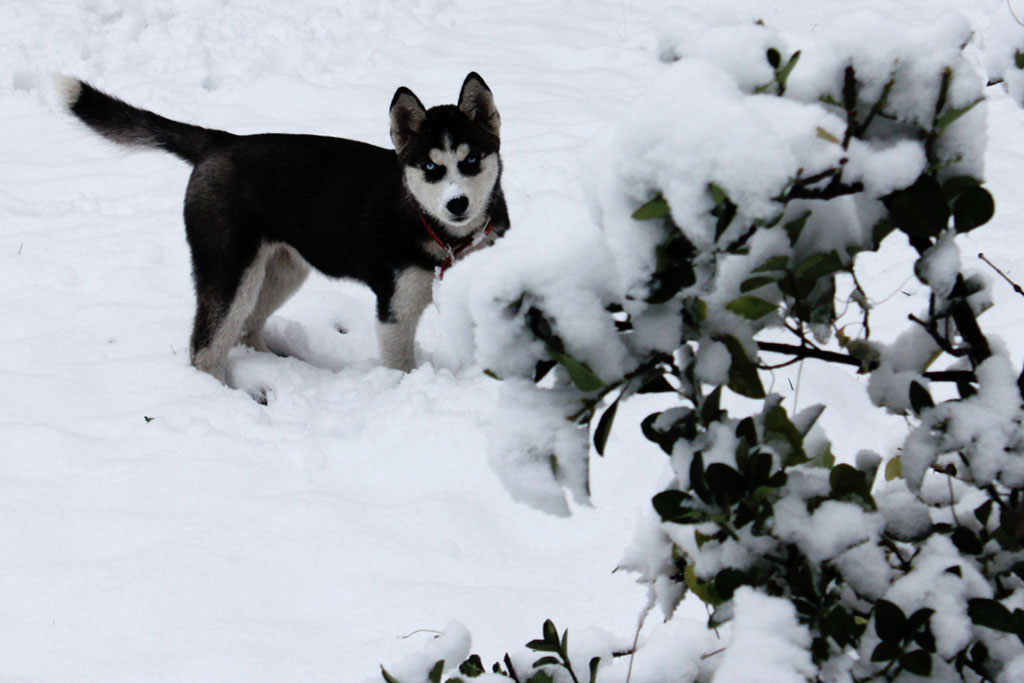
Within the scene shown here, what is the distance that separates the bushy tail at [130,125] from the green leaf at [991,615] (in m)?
4.08

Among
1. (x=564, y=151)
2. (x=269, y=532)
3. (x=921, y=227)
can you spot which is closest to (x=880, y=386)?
(x=921, y=227)

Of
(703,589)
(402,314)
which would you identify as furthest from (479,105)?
(703,589)

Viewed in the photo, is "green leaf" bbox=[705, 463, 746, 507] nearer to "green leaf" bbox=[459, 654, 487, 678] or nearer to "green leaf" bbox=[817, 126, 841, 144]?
"green leaf" bbox=[817, 126, 841, 144]

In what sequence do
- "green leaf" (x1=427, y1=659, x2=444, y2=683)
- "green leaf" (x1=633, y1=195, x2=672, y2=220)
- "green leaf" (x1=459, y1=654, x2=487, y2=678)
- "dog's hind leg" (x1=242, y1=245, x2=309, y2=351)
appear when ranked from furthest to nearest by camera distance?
1. "dog's hind leg" (x1=242, y1=245, x2=309, y2=351)
2. "green leaf" (x1=459, y1=654, x2=487, y2=678)
3. "green leaf" (x1=427, y1=659, x2=444, y2=683)
4. "green leaf" (x1=633, y1=195, x2=672, y2=220)

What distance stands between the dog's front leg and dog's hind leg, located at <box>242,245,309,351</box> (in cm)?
66

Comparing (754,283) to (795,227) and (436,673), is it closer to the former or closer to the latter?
(795,227)

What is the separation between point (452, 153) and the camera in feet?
13.8

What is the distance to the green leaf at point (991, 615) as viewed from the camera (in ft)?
3.37

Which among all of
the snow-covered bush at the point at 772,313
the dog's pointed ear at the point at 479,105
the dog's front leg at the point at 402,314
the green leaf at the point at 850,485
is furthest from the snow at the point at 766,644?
the dog's pointed ear at the point at 479,105

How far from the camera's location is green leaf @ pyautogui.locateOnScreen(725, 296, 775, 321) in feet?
3.22

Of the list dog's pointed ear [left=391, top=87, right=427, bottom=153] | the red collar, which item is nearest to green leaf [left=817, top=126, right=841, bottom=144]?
the red collar

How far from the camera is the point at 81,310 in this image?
4.60m

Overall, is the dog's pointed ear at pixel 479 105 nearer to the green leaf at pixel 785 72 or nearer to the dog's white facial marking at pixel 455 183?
the dog's white facial marking at pixel 455 183

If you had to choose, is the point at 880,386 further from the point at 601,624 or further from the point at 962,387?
the point at 601,624
